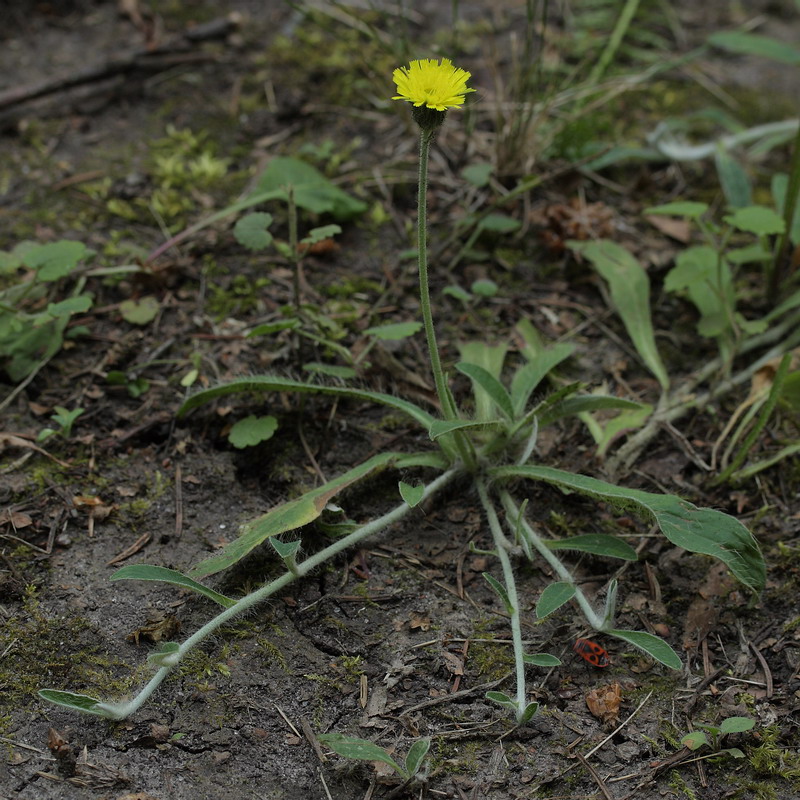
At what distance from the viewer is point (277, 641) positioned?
187cm

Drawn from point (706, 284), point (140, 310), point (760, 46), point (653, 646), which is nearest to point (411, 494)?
point (653, 646)

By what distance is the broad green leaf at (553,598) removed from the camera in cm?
175

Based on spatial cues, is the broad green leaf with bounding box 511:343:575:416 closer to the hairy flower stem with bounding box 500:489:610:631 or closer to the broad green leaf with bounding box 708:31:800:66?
the hairy flower stem with bounding box 500:489:610:631

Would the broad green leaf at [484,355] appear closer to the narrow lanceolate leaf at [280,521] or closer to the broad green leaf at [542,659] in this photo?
the narrow lanceolate leaf at [280,521]

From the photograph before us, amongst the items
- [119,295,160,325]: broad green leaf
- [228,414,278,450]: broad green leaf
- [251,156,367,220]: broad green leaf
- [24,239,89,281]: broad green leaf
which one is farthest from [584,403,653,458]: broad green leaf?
[24,239,89,281]: broad green leaf

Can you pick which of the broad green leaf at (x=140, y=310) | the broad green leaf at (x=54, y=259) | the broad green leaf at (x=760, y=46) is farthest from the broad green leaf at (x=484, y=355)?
the broad green leaf at (x=760, y=46)

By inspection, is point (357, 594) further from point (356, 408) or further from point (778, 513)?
point (778, 513)

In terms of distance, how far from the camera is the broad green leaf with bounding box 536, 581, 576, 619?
175 cm

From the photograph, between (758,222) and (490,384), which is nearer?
(490,384)

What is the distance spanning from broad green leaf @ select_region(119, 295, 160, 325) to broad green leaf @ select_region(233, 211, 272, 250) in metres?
0.43

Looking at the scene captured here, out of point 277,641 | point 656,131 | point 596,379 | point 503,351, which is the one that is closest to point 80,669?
point 277,641

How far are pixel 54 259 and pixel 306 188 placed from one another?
0.91 meters

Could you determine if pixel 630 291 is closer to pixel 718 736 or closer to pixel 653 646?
pixel 653 646

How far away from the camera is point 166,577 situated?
1.76 m
